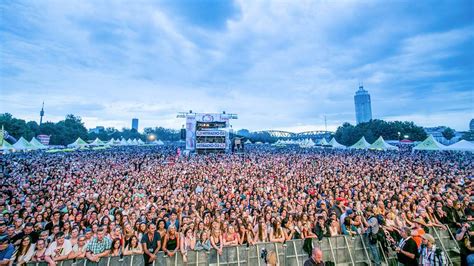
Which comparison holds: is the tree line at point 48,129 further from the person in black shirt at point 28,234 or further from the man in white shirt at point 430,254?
the man in white shirt at point 430,254

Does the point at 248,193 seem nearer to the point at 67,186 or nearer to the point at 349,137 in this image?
the point at 67,186

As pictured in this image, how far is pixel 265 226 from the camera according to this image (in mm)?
5387

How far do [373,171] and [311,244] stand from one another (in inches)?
494

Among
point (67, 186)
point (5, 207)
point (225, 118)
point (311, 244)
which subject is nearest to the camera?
point (311, 244)

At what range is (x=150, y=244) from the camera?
15.2 ft

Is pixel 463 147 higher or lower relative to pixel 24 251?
higher

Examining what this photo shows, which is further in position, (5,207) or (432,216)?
(5,207)

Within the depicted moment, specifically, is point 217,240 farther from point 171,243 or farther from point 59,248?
point 59,248

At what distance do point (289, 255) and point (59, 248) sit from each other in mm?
5196

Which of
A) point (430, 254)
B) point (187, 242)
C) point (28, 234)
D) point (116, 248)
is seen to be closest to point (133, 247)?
point (116, 248)

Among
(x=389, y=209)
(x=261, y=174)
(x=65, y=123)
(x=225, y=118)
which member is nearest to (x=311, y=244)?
(x=389, y=209)

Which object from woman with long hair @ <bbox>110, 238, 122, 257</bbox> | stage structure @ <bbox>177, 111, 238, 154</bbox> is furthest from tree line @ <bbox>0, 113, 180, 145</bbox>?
woman with long hair @ <bbox>110, 238, 122, 257</bbox>

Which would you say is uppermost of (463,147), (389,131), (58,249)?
(389,131)

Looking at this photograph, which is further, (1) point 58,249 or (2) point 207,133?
(2) point 207,133
